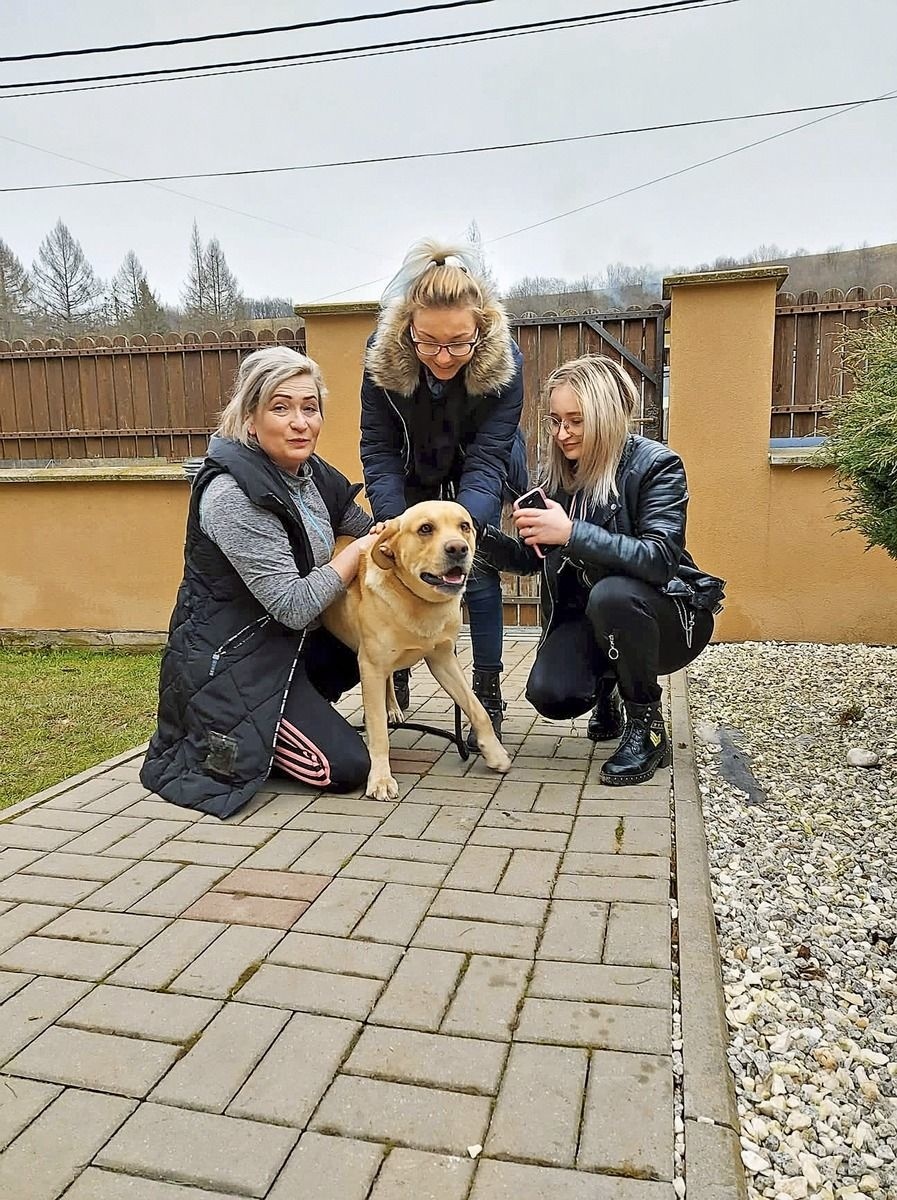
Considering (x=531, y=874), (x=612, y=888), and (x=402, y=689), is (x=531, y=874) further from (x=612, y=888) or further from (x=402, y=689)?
(x=402, y=689)

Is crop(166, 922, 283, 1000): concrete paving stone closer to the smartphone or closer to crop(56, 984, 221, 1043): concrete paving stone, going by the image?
crop(56, 984, 221, 1043): concrete paving stone

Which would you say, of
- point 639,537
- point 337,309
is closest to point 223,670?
point 639,537

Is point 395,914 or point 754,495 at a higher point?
point 754,495

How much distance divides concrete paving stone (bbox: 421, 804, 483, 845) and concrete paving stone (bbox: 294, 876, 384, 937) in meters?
0.39

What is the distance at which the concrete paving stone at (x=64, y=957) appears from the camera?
2131mm

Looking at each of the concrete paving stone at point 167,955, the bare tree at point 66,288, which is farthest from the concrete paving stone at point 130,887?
the bare tree at point 66,288

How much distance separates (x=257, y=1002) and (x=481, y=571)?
7.50 feet

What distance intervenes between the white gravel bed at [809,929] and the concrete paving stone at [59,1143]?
3.90ft

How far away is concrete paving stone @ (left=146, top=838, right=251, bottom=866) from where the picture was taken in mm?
2760

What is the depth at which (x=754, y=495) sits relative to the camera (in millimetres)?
6234

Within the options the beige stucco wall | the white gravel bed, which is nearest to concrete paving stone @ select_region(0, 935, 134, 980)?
the white gravel bed

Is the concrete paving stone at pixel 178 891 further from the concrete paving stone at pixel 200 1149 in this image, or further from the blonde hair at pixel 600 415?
the blonde hair at pixel 600 415

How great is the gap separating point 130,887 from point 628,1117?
1677 millimetres

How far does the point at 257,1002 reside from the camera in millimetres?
1970
